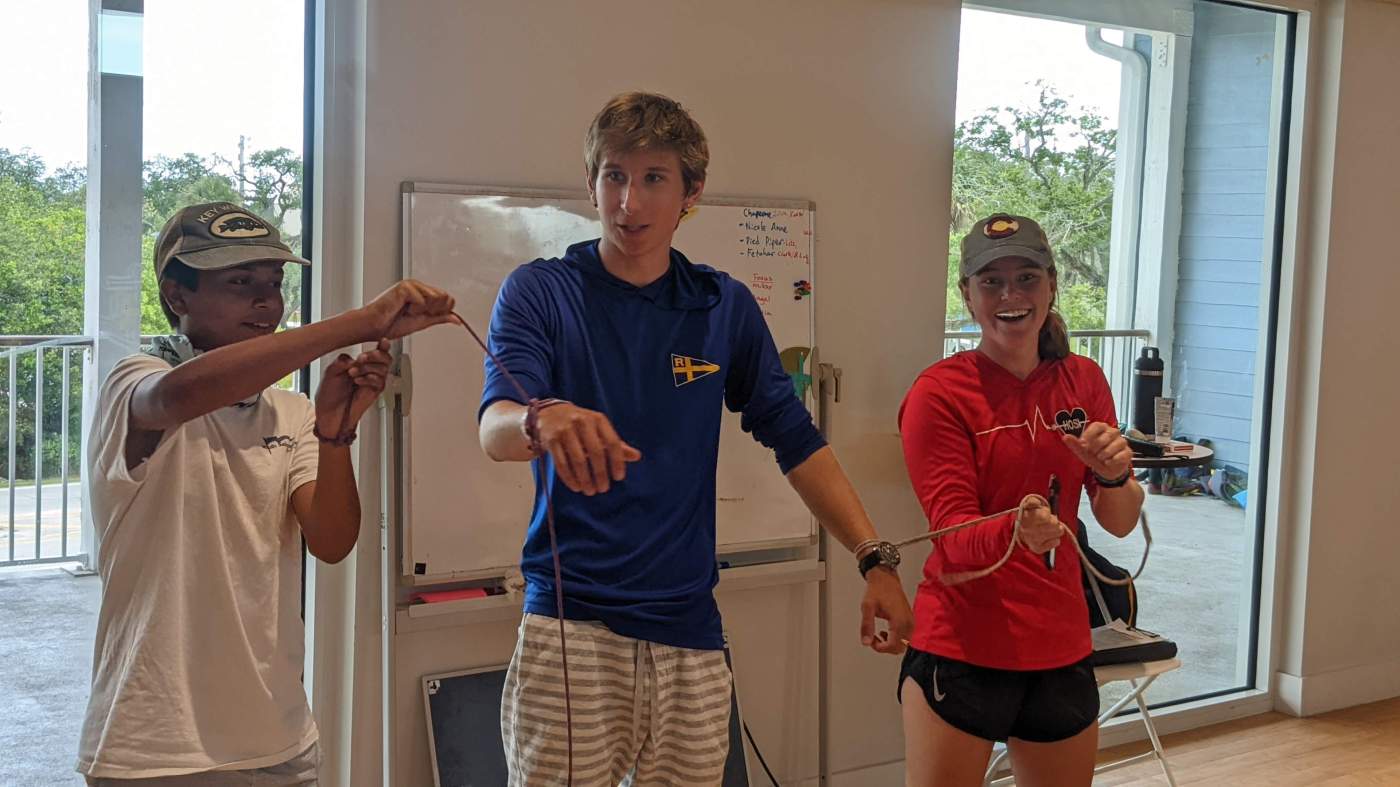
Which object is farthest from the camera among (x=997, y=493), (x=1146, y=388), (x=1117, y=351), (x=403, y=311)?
(x=1117, y=351)

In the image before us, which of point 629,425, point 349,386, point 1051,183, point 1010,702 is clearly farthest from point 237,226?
point 1051,183

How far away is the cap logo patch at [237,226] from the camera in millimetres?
1613

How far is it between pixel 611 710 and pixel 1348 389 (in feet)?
11.4

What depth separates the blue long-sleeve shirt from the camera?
155cm

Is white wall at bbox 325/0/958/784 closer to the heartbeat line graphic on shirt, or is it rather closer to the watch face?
the heartbeat line graphic on shirt

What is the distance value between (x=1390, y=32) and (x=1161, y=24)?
917 millimetres

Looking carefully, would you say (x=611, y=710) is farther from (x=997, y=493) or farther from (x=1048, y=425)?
(x=1048, y=425)

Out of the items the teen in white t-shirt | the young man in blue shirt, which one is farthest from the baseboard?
the teen in white t-shirt

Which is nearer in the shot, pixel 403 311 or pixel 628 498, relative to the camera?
pixel 403 311

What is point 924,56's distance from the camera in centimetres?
322

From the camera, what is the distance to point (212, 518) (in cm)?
156

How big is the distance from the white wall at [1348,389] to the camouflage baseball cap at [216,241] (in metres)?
3.54

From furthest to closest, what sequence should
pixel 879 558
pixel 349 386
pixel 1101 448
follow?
pixel 1101 448 < pixel 879 558 < pixel 349 386

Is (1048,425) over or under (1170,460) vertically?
over
